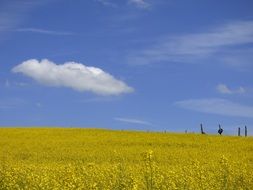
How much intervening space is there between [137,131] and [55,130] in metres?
6.79

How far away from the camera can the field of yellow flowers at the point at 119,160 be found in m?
11.1

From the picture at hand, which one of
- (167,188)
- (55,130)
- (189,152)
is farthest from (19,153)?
(167,188)

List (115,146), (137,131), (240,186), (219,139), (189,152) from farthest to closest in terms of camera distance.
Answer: (137,131) → (219,139) → (115,146) → (189,152) → (240,186)

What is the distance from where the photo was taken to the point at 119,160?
75.4ft

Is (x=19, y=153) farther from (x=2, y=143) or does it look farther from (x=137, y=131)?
(x=137, y=131)

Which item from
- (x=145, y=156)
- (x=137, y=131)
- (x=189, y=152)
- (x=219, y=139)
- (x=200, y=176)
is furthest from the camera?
(x=137, y=131)

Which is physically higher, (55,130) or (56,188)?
(55,130)

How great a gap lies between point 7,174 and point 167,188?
13.8 feet

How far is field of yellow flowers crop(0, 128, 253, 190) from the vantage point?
36.5 feet

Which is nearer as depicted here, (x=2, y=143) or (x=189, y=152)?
(x=189, y=152)

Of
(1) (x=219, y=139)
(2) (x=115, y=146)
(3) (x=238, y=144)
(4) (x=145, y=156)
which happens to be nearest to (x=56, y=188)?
(4) (x=145, y=156)

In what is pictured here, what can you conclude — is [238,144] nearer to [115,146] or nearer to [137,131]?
[115,146]

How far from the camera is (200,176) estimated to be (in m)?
11.1

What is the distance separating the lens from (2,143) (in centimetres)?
3981
